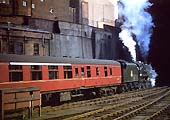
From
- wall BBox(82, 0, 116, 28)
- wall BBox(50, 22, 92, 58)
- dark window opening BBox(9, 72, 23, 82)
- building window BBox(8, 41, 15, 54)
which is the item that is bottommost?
dark window opening BBox(9, 72, 23, 82)

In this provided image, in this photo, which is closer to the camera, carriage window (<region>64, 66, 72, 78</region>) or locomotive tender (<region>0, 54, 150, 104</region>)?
→ locomotive tender (<region>0, 54, 150, 104</region>)

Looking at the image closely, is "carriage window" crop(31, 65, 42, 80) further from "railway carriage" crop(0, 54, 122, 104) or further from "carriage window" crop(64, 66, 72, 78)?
"carriage window" crop(64, 66, 72, 78)

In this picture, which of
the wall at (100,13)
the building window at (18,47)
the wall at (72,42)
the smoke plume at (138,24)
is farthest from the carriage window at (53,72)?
the wall at (100,13)

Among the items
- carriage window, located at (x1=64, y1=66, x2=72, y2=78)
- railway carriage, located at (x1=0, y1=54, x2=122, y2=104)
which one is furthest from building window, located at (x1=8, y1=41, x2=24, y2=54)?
carriage window, located at (x1=64, y1=66, x2=72, y2=78)

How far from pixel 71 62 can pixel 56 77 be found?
240 centimetres

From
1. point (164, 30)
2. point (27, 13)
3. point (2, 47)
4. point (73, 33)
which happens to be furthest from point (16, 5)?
point (164, 30)

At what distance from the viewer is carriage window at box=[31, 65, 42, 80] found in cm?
1917

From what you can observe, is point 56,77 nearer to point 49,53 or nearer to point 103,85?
point 103,85

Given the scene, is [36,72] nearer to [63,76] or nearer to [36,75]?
[36,75]

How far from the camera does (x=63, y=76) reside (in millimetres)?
22078

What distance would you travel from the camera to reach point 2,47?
41.6m

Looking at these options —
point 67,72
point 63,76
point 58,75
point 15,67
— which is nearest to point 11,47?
point 67,72

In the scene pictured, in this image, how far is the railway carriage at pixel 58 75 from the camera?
58.4ft

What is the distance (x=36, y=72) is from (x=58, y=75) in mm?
2339
